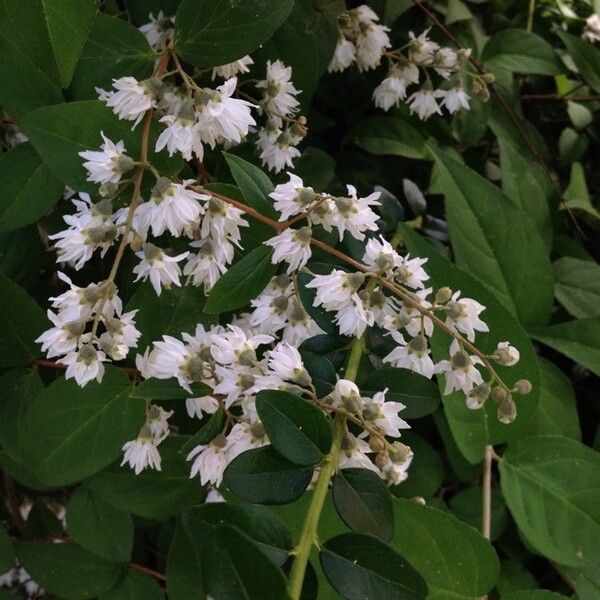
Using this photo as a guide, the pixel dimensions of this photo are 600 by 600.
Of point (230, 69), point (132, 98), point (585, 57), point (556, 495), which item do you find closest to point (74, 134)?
point (132, 98)

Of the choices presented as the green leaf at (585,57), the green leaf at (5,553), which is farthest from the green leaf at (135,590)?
the green leaf at (585,57)

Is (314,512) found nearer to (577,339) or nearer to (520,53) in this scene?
(577,339)

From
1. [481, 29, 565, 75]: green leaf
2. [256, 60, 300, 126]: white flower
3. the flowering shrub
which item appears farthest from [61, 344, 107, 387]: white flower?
[481, 29, 565, 75]: green leaf

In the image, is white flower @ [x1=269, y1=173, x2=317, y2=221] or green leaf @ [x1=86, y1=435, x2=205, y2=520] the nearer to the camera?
white flower @ [x1=269, y1=173, x2=317, y2=221]

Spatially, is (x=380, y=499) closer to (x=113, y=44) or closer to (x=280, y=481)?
(x=280, y=481)

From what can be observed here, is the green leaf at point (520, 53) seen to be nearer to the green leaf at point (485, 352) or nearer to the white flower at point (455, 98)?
the white flower at point (455, 98)

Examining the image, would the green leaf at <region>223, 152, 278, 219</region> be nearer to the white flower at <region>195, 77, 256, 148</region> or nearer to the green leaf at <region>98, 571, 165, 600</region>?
the white flower at <region>195, 77, 256, 148</region>

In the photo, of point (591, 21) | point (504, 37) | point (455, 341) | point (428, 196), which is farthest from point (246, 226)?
point (591, 21)
